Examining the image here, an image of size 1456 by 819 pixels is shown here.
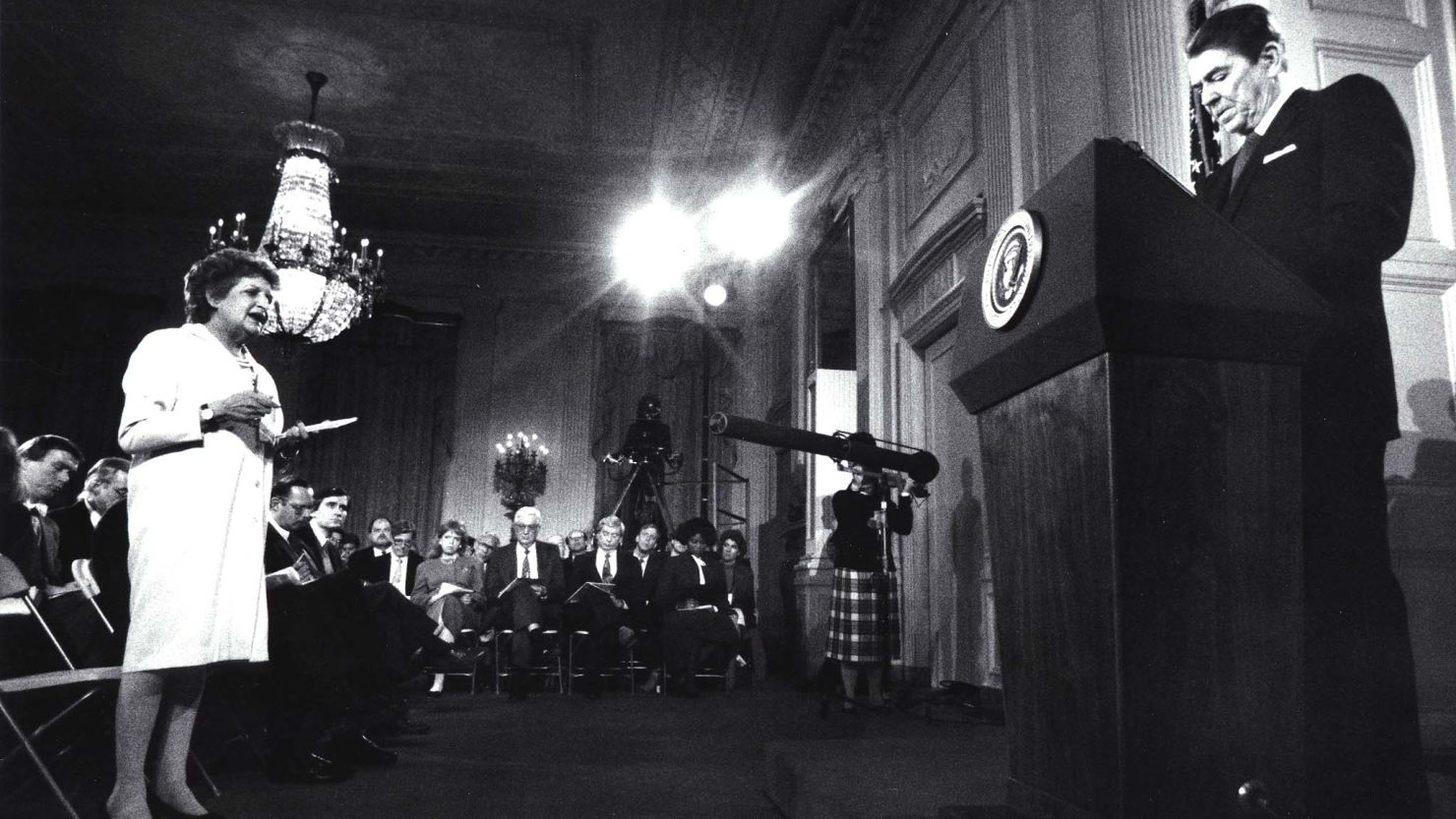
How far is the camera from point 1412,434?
86.7 inches

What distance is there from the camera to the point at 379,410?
30.5 feet

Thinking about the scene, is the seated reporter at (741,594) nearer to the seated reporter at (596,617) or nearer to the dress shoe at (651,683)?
the dress shoe at (651,683)

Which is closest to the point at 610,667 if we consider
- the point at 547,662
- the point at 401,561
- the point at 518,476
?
the point at 547,662

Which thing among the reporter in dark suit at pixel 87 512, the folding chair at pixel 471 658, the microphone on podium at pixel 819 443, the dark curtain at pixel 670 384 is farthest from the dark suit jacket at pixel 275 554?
the dark curtain at pixel 670 384

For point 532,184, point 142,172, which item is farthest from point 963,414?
point 142,172

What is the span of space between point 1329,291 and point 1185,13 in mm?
2166

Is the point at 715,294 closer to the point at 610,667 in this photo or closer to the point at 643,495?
the point at 643,495

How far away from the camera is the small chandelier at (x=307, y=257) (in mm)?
5586

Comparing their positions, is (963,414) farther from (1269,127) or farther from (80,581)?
(80,581)

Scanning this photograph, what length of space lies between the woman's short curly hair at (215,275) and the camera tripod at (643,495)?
650cm

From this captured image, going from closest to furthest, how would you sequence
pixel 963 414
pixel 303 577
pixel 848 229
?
pixel 303 577 → pixel 963 414 → pixel 848 229

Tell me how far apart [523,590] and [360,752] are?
3039mm

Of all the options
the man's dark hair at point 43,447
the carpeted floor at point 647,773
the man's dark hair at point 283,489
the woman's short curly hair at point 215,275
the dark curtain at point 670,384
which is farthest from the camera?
the dark curtain at point 670,384

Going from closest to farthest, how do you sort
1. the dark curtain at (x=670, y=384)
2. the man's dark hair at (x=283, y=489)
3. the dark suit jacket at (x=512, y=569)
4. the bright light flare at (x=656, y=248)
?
the man's dark hair at (x=283, y=489) < the dark suit jacket at (x=512, y=569) < the bright light flare at (x=656, y=248) < the dark curtain at (x=670, y=384)
